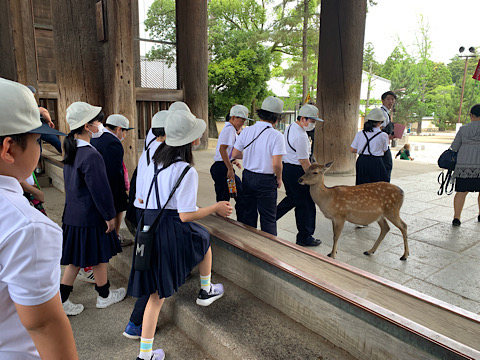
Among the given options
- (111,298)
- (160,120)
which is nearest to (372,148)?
(160,120)

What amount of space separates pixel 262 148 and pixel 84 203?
1899 millimetres

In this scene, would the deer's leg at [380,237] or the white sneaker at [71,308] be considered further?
the deer's leg at [380,237]

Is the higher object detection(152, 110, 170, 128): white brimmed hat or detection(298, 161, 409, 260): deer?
detection(152, 110, 170, 128): white brimmed hat

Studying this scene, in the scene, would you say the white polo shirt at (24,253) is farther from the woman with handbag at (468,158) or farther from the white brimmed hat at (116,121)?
the woman with handbag at (468,158)

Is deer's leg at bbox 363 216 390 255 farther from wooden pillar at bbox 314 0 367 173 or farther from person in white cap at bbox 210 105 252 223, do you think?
wooden pillar at bbox 314 0 367 173

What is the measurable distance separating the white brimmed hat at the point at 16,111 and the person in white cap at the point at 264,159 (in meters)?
2.96

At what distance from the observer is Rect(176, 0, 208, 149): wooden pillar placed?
13.0 metres

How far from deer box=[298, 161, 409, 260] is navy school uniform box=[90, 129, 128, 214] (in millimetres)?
2114

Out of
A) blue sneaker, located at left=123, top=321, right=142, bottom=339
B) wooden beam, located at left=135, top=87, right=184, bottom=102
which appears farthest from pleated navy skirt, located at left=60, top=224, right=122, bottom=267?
wooden beam, located at left=135, top=87, right=184, bottom=102

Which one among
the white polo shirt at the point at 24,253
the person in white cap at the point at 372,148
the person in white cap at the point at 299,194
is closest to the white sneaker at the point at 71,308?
the white polo shirt at the point at 24,253

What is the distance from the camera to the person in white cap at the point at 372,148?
203 inches

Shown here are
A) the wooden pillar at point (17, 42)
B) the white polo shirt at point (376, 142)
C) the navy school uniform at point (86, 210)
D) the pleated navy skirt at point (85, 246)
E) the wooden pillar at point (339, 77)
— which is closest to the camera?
the navy school uniform at point (86, 210)

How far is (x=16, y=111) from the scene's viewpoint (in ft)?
3.33

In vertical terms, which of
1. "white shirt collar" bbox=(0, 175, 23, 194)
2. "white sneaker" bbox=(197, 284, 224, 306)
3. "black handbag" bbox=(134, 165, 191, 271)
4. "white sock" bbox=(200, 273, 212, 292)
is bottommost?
"white sneaker" bbox=(197, 284, 224, 306)
